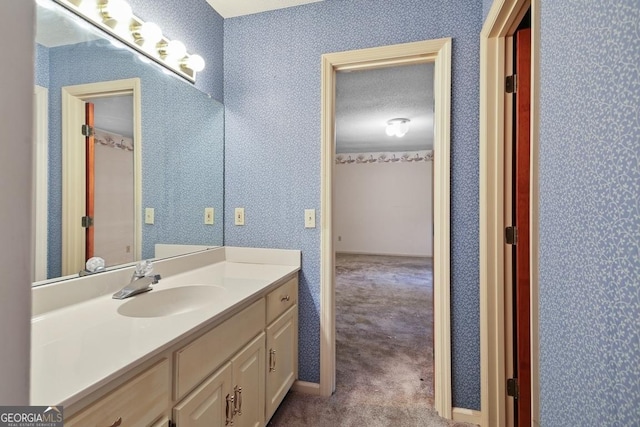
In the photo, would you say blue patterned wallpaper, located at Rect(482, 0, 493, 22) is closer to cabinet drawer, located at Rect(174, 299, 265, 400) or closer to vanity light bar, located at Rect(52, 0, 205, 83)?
vanity light bar, located at Rect(52, 0, 205, 83)

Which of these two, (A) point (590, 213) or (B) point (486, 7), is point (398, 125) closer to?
(B) point (486, 7)

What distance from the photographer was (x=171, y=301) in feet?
4.44

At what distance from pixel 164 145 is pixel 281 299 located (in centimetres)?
108

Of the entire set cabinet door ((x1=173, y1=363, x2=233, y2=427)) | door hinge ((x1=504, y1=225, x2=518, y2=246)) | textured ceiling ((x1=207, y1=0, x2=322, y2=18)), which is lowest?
cabinet door ((x1=173, y1=363, x2=233, y2=427))

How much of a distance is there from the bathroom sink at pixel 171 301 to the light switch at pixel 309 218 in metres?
0.69

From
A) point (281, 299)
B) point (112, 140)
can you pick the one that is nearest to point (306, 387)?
point (281, 299)

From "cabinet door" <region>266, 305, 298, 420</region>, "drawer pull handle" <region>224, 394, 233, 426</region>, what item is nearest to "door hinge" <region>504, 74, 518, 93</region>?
"cabinet door" <region>266, 305, 298, 420</region>

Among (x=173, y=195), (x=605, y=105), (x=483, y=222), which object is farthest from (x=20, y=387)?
→ (x=483, y=222)

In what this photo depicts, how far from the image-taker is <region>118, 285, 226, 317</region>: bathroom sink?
3.89 ft

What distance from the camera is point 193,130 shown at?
6.01 ft

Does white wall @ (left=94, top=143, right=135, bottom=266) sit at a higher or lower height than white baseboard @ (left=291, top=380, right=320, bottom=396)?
higher

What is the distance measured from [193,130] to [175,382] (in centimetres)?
144

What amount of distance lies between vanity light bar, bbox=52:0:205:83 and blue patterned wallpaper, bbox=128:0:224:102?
8 centimetres

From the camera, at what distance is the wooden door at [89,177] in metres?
1.19
